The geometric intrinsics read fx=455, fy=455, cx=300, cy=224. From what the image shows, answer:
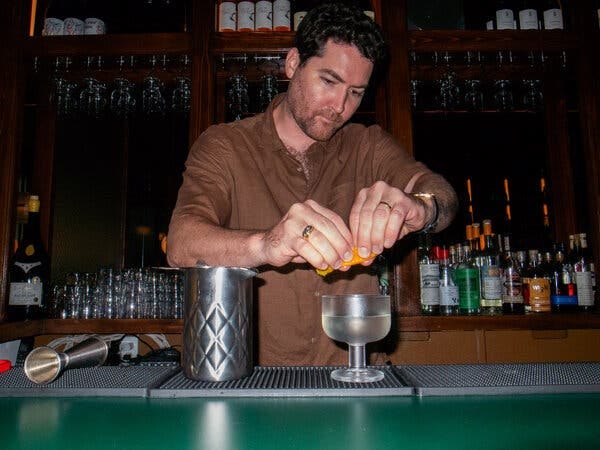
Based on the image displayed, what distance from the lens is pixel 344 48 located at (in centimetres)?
141

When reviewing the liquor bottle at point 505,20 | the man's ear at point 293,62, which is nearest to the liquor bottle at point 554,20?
the liquor bottle at point 505,20

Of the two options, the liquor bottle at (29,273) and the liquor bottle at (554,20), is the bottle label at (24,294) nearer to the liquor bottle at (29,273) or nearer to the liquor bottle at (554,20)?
the liquor bottle at (29,273)

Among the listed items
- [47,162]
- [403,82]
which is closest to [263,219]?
[403,82]

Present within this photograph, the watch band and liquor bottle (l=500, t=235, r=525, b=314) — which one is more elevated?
the watch band

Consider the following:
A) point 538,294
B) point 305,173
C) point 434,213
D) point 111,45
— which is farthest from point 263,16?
point 538,294

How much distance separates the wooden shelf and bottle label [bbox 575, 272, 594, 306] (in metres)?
0.13

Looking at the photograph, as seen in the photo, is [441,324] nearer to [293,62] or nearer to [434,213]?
[434,213]

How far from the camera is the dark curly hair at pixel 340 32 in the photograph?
1.40 m

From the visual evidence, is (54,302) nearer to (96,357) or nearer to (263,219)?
(263,219)

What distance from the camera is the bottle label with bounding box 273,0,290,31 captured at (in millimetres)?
2180

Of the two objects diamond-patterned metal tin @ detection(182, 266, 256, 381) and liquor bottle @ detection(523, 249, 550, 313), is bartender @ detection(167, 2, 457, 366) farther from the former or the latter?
liquor bottle @ detection(523, 249, 550, 313)

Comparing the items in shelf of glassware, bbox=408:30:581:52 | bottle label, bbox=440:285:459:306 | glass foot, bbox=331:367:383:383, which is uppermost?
shelf of glassware, bbox=408:30:581:52

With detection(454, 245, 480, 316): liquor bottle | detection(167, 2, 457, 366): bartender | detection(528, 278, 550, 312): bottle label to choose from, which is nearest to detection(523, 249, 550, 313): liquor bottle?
detection(528, 278, 550, 312): bottle label

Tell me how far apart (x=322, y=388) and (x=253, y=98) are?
2.27 meters
